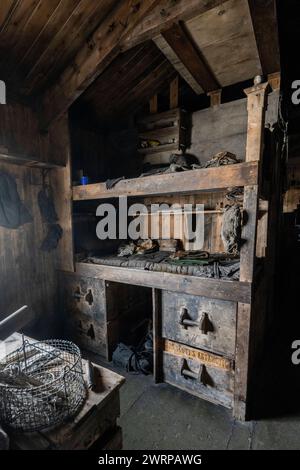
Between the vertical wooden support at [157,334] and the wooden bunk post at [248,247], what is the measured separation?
0.82 meters

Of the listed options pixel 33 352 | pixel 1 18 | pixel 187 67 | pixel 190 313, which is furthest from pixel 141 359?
pixel 1 18

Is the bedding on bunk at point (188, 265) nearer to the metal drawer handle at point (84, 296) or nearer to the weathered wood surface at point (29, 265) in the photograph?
the metal drawer handle at point (84, 296)

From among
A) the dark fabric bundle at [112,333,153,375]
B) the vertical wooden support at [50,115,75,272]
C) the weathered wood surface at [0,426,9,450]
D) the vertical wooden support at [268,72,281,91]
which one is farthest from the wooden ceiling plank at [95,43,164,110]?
the weathered wood surface at [0,426,9,450]

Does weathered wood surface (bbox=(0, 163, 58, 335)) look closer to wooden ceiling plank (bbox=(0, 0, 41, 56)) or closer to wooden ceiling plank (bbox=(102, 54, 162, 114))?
wooden ceiling plank (bbox=(0, 0, 41, 56))

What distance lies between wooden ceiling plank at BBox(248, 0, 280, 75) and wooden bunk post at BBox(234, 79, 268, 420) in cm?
61

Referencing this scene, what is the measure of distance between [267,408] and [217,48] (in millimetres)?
3799

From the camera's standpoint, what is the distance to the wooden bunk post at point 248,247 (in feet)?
6.20

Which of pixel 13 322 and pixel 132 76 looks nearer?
pixel 13 322

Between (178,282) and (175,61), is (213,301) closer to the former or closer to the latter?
(178,282)

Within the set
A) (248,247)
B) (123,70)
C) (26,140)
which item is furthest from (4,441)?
(123,70)

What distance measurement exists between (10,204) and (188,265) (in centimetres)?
215

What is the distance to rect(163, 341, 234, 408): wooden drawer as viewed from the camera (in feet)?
7.25

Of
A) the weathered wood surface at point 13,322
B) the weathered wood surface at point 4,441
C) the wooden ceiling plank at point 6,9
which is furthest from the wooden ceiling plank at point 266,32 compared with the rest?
the weathered wood surface at point 4,441

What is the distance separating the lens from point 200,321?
2.20 meters
